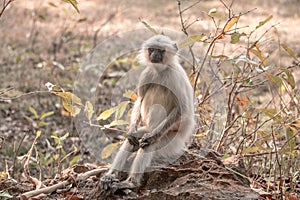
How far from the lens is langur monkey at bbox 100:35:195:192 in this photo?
307 centimetres

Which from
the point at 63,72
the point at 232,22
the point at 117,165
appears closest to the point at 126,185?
the point at 117,165

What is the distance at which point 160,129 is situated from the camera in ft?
10.3

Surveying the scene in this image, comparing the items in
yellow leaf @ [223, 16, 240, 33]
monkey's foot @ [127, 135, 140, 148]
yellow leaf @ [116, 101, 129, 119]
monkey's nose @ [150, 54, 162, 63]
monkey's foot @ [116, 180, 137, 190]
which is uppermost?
yellow leaf @ [223, 16, 240, 33]

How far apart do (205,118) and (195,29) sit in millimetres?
5379

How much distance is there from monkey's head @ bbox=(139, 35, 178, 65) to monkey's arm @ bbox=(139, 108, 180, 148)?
328 millimetres

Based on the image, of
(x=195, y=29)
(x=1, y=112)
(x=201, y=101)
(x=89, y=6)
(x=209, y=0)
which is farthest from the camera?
(x=209, y=0)

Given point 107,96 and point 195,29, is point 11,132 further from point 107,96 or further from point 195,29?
point 195,29

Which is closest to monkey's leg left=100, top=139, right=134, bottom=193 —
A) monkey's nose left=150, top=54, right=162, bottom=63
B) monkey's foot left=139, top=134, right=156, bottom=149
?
monkey's foot left=139, top=134, right=156, bottom=149

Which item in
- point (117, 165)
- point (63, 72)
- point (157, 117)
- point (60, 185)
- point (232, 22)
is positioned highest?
point (232, 22)

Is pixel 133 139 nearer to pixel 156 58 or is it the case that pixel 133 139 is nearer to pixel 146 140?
pixel 146 140

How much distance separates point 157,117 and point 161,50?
1.33 feet

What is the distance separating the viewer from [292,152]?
122 inches

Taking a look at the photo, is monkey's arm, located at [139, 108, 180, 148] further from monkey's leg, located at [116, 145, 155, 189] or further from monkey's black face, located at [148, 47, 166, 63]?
monkey's black face, located at [148, 47, 166, 63]

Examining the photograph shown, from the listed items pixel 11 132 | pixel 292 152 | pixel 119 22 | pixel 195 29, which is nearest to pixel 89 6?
pixel 119 22
